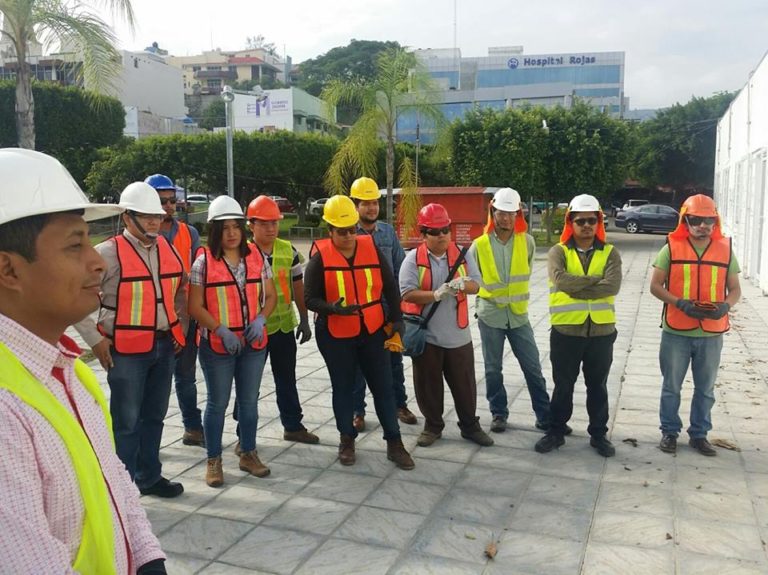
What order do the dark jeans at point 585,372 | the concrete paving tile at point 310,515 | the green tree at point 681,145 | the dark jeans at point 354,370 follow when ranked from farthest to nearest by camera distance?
the green tree at point 681,145
the dark jeans at point 585,372
the dark jeans at point 354,370
the concrete paving tile at point 310,515

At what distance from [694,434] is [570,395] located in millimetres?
941

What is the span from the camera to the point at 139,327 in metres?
3.92

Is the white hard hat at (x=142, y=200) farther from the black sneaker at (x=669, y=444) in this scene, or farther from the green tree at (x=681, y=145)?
the green tree at (x=681, y=145)

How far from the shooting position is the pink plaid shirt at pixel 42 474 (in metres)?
1.25

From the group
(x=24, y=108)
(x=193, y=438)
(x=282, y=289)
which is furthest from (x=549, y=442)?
(x=24, y=108)

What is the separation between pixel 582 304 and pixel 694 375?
995 mm

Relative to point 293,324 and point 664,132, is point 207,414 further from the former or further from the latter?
point 664,132

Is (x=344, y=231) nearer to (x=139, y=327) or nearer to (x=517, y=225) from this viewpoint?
(x=139, y=327)

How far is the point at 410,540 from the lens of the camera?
373 cm

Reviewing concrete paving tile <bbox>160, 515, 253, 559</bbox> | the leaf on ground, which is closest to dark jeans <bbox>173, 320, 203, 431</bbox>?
concrete paving tile <bbox>160, 515, 253, 559</bbox>

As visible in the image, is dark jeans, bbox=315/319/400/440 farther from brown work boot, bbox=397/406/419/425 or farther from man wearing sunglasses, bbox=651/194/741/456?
man wearing sunglasses, bbox=651/194/741/456

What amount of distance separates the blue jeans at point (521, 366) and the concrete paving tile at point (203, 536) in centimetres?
234

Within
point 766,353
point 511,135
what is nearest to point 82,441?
point 766,353

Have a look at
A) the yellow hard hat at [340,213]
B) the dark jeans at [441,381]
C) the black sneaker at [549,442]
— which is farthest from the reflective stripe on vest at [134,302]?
the black sneaker at [549,442]
